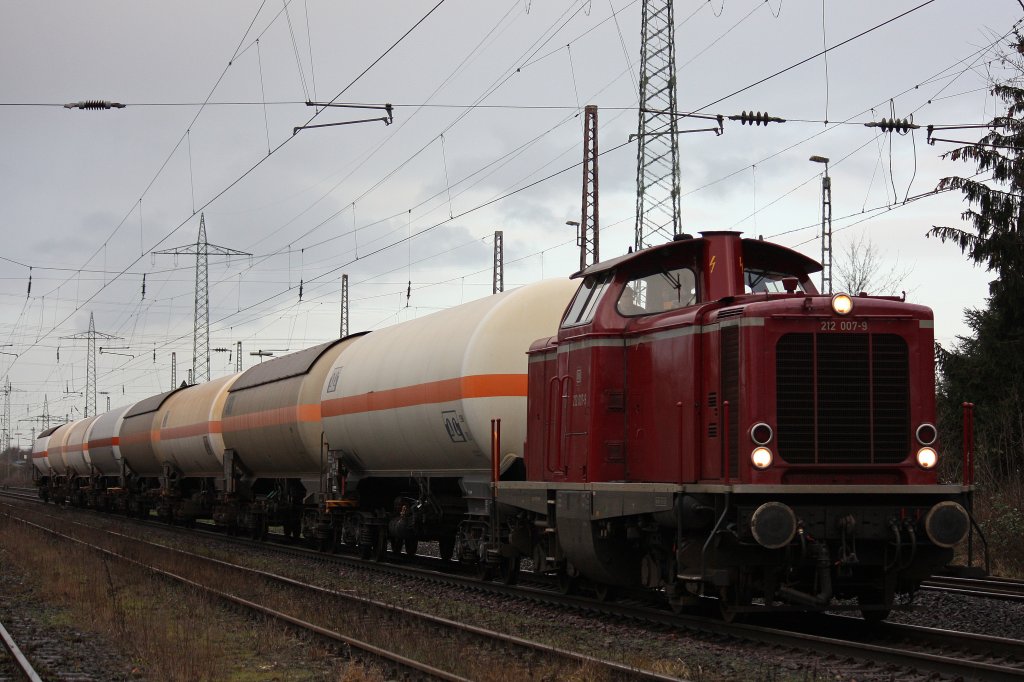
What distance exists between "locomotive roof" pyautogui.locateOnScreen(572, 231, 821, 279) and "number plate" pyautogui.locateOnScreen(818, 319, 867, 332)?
160 cm

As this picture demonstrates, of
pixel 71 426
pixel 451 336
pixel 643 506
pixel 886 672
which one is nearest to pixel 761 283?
pixel 643 506

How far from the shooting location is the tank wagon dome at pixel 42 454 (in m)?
58.0

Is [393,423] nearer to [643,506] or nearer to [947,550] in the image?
[643,506]

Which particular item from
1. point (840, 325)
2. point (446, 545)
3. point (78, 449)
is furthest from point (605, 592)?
point (78, 449)

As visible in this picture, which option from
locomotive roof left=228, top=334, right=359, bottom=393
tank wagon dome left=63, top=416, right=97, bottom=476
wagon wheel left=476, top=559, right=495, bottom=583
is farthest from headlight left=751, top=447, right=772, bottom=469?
tank wagon dome left=63, top=416, right=97, bottom=476

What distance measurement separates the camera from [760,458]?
389 inches

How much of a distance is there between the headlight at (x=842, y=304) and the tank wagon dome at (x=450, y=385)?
5640 mm

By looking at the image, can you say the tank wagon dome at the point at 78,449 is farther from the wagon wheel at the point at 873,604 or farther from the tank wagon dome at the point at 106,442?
the wagon wheel at the point at 873,604

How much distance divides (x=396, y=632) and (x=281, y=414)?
12163 millimetres

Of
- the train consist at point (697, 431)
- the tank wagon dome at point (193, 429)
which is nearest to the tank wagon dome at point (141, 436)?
the tank wagon dome at point (193, 429)

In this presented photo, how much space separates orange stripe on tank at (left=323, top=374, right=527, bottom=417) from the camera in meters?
15.1

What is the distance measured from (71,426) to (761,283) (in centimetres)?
4815

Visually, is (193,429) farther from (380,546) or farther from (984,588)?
(984,588)

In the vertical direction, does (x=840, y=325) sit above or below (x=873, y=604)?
above
